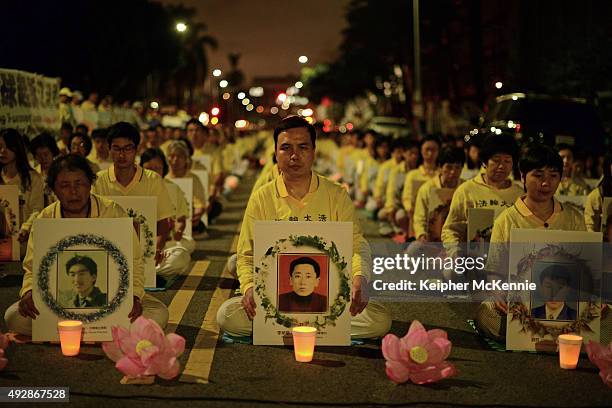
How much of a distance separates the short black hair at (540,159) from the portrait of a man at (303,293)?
75.0 inches

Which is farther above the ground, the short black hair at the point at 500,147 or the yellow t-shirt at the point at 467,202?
the short black hair at the point at 500,147

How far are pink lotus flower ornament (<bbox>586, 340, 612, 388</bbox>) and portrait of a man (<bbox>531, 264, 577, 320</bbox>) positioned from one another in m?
0.62

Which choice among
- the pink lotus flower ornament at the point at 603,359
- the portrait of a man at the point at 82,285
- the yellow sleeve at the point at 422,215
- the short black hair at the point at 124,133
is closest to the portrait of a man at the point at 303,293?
the portrait of a man at the point at 82,285

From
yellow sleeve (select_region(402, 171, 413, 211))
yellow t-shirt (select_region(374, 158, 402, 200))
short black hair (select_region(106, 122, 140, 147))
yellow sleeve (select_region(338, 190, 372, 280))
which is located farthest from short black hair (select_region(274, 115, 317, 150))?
yellow t-shirt (select_region(374, 158, 402, 200))

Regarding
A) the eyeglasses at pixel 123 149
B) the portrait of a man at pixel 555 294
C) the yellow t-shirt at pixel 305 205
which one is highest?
the eyeglasses at pixel 123 149

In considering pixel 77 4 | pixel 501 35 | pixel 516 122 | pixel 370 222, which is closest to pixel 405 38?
pixel 501 35

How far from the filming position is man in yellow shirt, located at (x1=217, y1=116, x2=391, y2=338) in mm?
7445

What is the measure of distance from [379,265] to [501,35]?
1716 inches

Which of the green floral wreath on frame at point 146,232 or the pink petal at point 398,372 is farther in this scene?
the green floral wreath on frame at point 146,232

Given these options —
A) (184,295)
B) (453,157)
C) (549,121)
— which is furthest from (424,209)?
(549,121)

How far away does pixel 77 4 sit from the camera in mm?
39938

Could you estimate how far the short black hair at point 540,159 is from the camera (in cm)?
776

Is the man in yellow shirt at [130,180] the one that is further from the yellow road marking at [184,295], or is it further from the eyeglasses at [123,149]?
the yellow road marking at [184,295]

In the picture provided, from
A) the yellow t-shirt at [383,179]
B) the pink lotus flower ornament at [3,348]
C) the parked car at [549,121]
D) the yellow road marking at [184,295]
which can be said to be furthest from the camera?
the parked car at [549,121]
